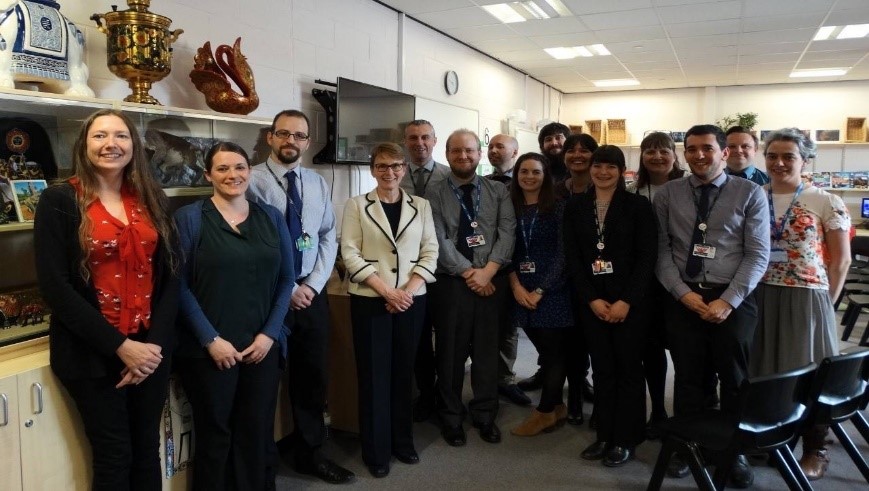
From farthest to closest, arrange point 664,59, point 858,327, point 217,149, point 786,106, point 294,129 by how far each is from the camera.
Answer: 1. point 786,106
2. point 664,59
3. point 858,327
4. point 294,129
5. point 217,149

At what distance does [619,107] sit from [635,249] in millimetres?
7555

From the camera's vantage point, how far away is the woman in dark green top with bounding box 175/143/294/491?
201cm

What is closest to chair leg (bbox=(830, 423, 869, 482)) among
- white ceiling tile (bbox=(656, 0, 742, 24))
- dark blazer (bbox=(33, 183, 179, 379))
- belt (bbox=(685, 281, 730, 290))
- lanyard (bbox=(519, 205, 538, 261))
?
belt (bbox=(685, 281, 730, 290))

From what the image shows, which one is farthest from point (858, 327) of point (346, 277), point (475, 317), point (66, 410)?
point (66, 410)

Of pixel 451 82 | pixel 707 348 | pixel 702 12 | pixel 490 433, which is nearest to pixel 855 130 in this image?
pixel 702 12

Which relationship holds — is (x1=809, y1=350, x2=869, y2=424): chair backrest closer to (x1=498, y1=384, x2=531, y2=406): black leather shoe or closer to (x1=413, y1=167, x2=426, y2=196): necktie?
(x1=498, y1=384, x2=531, y2=406): black leather shoe

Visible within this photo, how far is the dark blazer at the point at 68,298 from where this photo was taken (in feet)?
5.53

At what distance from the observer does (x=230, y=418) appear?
7.06ft

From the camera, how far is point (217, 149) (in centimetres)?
211

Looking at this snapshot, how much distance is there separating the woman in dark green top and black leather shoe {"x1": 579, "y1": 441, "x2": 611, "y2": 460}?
1.53 metres

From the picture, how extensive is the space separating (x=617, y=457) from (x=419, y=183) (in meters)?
1.78

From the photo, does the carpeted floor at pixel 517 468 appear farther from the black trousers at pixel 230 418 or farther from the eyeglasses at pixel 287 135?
the eyeglasses at pixel 287 135

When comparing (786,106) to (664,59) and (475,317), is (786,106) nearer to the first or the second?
(664,59)

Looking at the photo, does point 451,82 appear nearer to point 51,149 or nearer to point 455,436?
point 455,436
